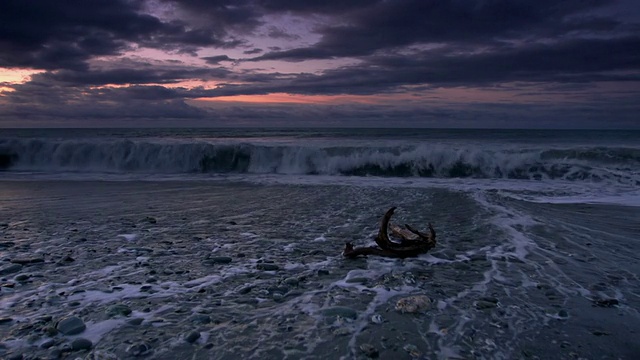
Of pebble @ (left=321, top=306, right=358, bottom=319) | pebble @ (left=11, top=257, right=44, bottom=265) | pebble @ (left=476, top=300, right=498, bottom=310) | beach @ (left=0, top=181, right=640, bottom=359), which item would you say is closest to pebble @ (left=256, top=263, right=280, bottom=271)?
beach @ (left=0, top=181, right=640, bottom=359)

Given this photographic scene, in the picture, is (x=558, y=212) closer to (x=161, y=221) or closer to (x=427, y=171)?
(x=161, y=221)

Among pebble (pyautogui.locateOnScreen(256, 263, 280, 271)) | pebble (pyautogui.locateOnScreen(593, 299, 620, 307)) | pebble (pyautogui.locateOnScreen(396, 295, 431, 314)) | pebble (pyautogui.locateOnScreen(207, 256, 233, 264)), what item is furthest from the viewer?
pebble (pyautogui.locateOnScreen(207, 256, 233, 264))

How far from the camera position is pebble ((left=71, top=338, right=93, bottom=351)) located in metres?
3.05

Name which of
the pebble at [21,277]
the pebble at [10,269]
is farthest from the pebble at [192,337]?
the pebble at [10,269]

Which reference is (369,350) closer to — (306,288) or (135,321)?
(306,288)

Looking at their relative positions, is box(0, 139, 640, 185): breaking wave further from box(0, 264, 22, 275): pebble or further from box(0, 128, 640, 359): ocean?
box(0, 264, 22, 275): pebble

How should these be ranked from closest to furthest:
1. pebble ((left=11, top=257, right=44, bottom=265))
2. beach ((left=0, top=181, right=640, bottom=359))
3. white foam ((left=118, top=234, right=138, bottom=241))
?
beach ((left=0, top=181, right=640, bottom=359)) < pebble ((left=11, top=257, right=44, bottom=265)) < white foam ((left=118, top=234, right=138, bottom=241))

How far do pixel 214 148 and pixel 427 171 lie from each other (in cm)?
1066

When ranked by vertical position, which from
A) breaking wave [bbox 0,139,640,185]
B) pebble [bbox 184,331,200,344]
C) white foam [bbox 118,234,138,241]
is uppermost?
pebble [bbox 184,331,200,344]

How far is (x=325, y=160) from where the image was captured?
2016 centimetres

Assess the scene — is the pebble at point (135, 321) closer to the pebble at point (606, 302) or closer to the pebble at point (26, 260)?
the pebble at point (26, 260)

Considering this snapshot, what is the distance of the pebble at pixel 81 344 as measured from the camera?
3.05 meters

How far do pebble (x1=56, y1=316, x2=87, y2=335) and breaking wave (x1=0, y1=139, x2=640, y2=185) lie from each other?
15611 mm

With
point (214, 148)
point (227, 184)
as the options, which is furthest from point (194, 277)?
point (214, 148)
